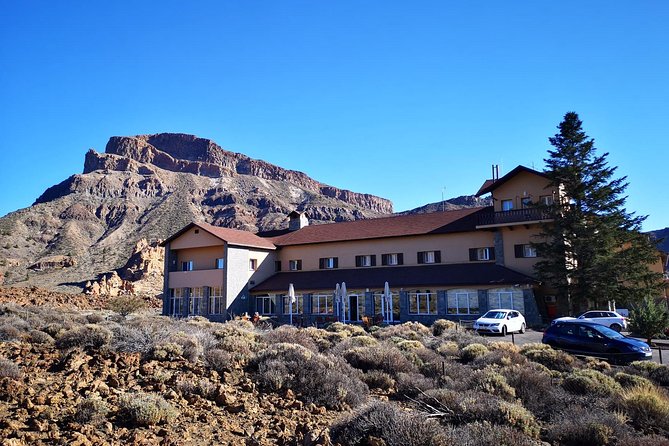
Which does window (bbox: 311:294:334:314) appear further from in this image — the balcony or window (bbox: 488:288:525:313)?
the balcony

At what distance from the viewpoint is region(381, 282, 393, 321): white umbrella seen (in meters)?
31.8

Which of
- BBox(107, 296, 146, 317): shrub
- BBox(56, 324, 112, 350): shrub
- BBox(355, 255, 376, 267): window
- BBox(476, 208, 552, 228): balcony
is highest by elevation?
BBox(476, 208, 552, 228): balcony

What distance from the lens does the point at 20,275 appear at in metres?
71.0

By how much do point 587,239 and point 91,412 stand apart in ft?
102

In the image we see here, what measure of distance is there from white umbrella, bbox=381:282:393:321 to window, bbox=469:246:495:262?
677cm

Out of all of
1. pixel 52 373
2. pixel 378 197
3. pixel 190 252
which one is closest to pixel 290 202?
pixel 378 197

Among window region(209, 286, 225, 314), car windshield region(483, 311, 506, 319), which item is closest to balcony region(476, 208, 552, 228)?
car windshield region(483, 311, 506, 319)

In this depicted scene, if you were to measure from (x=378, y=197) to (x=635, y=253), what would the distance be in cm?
14730

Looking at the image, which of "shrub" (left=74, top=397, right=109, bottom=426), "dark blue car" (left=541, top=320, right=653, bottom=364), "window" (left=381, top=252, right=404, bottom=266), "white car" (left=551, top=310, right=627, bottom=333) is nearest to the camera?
"shrub" (left=74, top=397, right=109, bottom=426)

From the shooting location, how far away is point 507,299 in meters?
31.2

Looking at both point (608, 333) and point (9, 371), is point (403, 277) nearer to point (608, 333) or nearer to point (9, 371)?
point (608, 333)

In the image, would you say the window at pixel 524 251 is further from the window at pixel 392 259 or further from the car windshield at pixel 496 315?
the car windshield at pixel 496 315

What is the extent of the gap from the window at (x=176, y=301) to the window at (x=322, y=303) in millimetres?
11765

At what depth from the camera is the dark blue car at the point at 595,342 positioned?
15.2 m
